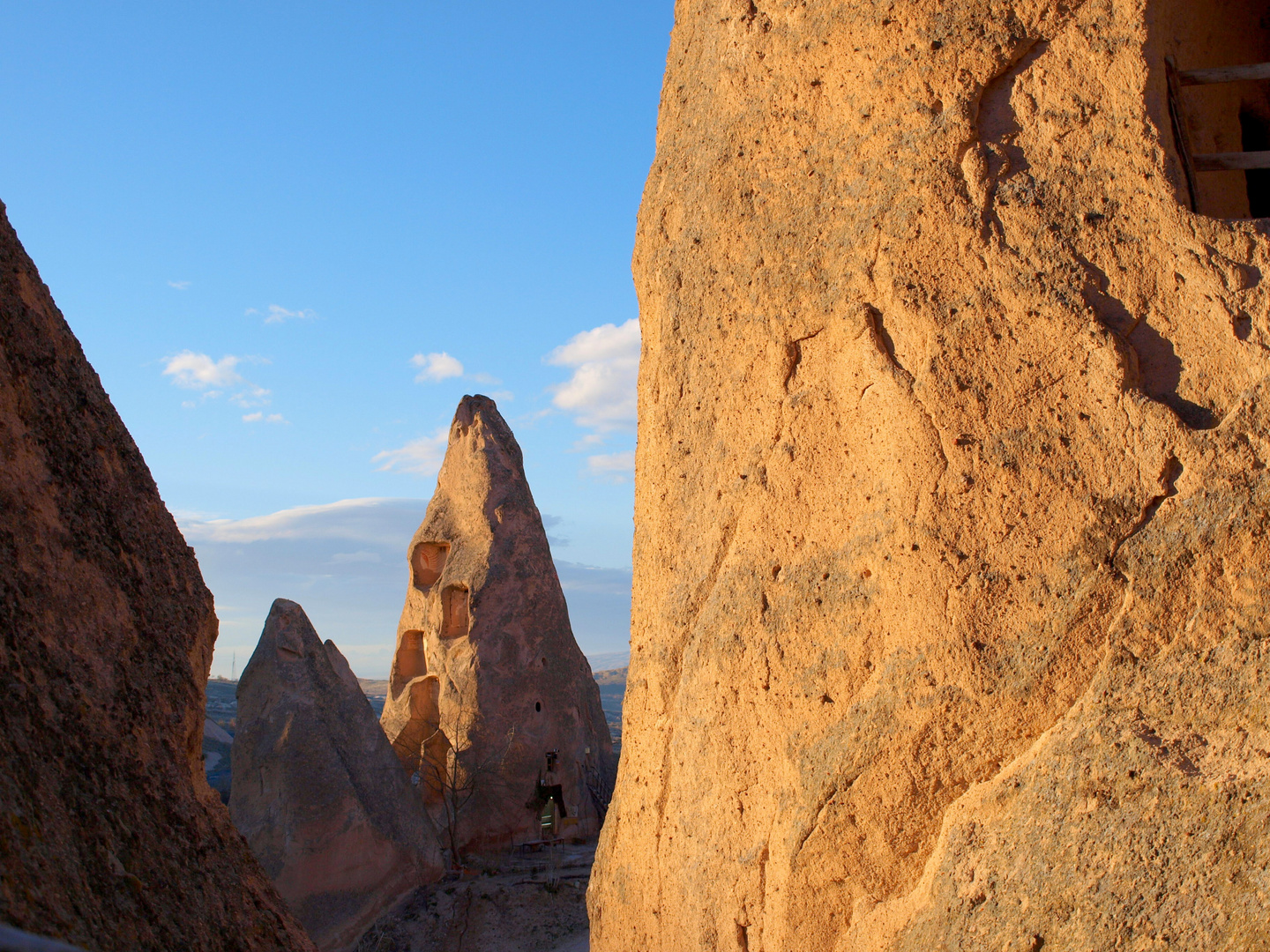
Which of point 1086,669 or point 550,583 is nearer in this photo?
point 1086,669

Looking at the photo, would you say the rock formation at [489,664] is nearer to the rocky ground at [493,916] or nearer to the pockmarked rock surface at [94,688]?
the rocky ground at [493,916]

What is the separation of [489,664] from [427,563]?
1.71 metres

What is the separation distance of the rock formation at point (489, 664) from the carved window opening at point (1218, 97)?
8.77m

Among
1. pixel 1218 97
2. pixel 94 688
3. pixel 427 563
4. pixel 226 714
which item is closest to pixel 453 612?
pixel 427 563

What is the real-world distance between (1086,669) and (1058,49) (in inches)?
70.0

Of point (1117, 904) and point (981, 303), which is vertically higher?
point (981, 303)


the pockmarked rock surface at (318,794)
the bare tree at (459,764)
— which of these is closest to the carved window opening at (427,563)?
the bare tree at (459,764)

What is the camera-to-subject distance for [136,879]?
169 cm

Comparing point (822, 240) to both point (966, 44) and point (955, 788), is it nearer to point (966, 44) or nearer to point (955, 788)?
point (966, 44)

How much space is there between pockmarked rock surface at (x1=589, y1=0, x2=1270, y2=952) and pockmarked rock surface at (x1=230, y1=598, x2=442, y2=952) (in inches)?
203

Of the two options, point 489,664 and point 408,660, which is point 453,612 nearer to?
point 489,664

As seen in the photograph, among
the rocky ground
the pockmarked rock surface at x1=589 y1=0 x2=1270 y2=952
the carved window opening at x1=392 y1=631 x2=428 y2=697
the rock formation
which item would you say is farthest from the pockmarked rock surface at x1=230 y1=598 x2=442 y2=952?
the pockmarked rock surface at x1=589 y1=0 x2=1270 y2=952

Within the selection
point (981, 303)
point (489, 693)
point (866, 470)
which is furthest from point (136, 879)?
point (489, 693)

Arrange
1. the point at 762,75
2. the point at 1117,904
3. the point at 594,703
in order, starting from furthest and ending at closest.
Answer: the point at 594,703 < the point at 762,75 < the point at 1117,904
